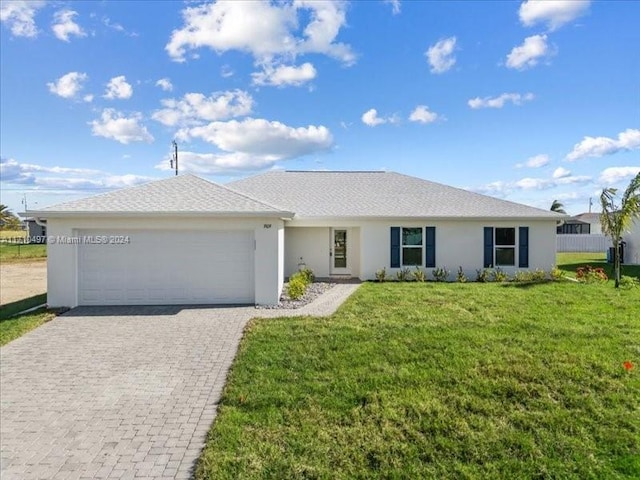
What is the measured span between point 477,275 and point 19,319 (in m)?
16.2

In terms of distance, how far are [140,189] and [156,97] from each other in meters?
5.74

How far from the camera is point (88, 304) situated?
1280 centimetres

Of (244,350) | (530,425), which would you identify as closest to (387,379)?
(530,425)

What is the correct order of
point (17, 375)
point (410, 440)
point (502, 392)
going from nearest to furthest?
point (410, 440)
point (502, 392)
point (17, 375)

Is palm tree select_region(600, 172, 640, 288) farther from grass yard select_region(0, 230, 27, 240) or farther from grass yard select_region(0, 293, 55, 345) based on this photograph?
grass yard select_region(0, 230, 27, 240)

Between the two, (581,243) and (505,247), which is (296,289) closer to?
(505,247)

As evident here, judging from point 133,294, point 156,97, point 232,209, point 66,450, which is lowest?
point 66,450

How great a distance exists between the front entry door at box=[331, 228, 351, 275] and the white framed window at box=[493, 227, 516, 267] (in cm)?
643

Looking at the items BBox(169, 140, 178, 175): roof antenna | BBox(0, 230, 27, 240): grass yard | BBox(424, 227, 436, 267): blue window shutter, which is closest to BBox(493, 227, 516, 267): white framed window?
BBox(424, 227, 436, 267): blue window shutter

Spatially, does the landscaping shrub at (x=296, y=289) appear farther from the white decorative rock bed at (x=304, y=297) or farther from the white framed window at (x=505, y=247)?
the white framed window at (x=505, y=247)

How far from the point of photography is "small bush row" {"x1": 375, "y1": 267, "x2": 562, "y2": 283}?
16922 millimetres

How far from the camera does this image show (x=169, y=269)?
12836 millimetres

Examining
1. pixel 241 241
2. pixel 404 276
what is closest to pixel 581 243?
pixel 404 276

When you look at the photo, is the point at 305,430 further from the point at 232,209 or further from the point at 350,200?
the point at 350,200
